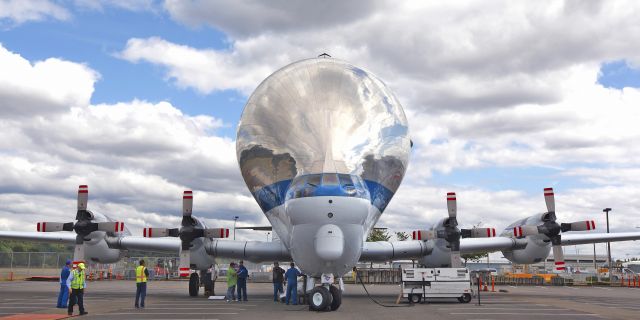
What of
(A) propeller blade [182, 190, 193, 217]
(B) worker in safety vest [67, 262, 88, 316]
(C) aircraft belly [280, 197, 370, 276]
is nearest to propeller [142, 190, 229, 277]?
(A) propeller blade [182, 190, 193, 217]

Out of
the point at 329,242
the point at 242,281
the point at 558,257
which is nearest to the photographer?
the point at 329,242

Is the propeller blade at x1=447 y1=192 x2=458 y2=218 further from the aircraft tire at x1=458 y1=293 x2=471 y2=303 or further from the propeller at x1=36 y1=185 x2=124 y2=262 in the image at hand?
the propeller at x1=36 y1=185 x2=124 y2=262

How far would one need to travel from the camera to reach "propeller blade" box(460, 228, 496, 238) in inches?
763

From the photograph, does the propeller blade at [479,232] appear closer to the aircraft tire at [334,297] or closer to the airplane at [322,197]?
the airplane at [322,197]

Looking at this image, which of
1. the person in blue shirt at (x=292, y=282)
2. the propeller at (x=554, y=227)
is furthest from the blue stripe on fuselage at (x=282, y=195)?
the propeller at (x=554, y=227)

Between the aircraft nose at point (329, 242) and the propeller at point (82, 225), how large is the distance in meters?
9.98

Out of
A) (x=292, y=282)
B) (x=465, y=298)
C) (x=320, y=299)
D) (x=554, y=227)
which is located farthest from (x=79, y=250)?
(x=554, y=227)

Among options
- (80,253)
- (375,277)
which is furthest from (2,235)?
(375,277)

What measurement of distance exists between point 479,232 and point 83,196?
45.6 feet

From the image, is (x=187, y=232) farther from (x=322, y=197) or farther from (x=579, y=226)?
(x=579, y=226)

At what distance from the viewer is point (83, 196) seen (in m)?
20.3

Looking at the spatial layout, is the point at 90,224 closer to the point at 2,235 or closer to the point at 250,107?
the point at 2,235

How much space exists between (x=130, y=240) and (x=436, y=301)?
38.8 ft

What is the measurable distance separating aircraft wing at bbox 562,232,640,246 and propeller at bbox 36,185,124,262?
57.7ft
